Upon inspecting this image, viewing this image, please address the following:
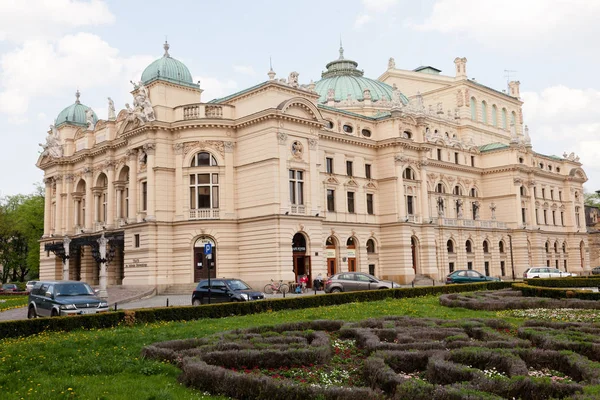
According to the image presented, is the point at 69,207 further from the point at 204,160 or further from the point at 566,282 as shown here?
the point at 566,282

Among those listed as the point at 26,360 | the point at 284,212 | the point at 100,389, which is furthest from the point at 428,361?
the point at 284,212

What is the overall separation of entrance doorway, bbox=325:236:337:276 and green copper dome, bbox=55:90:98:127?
109ft

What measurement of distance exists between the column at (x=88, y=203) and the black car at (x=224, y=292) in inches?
1309

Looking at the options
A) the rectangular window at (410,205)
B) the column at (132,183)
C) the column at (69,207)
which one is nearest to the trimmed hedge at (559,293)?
the rectangular window at (410,205)

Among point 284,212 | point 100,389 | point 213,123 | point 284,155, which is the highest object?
point 213,123

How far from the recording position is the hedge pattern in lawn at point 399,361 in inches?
436

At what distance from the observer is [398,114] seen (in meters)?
63.9

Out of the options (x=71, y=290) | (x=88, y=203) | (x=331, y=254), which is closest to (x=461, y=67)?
(x=331, y=254)

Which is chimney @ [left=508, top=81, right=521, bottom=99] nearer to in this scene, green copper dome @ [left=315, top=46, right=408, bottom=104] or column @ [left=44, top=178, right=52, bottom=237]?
green copper dome @ [left=315, top=46, right=408, bottom=104]

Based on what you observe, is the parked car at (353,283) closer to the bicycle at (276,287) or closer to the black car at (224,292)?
the bicycle at (276,287)

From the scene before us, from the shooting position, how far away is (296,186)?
52.2m

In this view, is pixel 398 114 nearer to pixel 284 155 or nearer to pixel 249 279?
pixel 284 155

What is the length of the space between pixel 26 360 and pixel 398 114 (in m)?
53.1

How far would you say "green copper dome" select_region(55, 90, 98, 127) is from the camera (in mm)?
70656
